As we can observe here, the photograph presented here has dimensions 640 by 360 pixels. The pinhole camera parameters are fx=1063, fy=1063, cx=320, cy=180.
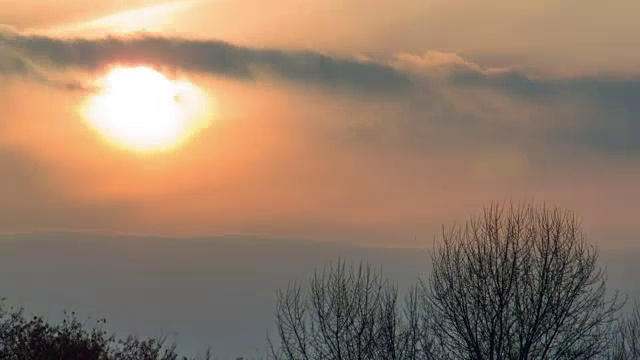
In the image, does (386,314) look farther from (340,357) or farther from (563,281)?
(563,281)

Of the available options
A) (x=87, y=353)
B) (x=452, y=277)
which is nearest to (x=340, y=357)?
(x=452, y=277)

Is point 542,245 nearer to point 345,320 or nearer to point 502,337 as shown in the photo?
point 502,337

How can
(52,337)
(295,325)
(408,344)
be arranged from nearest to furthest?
(52,337) < (408,344) < (295,325)

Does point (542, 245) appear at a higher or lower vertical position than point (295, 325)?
higher

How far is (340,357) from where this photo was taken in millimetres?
35812

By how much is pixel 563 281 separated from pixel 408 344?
564 centimetres

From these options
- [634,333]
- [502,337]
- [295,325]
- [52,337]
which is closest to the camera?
[52,337]

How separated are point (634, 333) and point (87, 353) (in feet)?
91.9

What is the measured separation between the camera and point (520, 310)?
32500mm

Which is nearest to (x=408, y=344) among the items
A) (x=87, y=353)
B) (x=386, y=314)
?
(x=386, y=314)

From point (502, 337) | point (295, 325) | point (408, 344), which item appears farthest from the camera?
point (295, 325)

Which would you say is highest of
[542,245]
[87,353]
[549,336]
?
[542,245]

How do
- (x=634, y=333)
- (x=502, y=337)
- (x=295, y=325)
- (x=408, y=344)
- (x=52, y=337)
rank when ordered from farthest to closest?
(x=634, y=333) < (x=295, y=325) < (x=408, y=344) < (x=502, y=337) < (x=52, y=337)

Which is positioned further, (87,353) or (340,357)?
(340,357)
